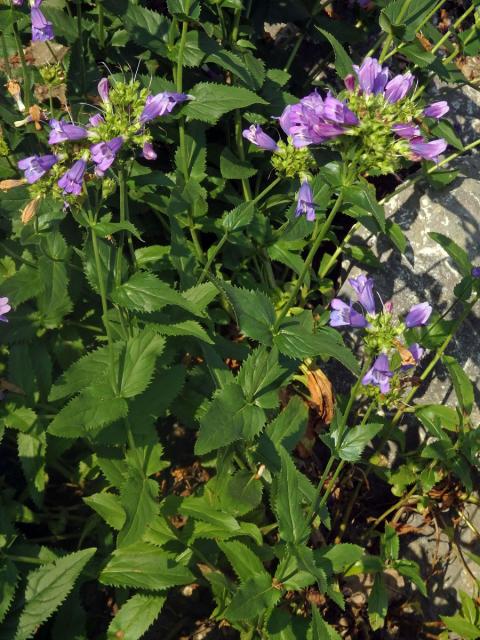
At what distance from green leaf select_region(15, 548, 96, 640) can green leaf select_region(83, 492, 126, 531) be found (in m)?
0.42

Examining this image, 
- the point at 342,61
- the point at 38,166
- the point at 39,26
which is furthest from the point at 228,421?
the point at 39,26

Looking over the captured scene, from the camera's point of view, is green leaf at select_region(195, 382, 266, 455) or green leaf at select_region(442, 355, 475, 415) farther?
green leaf at select_region(442, 355, 475, 415)

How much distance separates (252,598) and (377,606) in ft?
4.07

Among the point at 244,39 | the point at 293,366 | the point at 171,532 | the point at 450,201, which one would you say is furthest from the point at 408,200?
the point at 171,532

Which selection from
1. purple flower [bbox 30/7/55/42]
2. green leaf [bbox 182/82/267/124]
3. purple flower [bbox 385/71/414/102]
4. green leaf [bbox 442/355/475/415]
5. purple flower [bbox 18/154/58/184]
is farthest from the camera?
green leaf [bbox 442/355/475/415]

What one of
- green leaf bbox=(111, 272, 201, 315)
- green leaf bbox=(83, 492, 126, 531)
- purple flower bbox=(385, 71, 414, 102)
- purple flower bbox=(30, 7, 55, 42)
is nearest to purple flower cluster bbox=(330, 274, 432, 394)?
green leaf bbox=(111, 272, 201, 315)

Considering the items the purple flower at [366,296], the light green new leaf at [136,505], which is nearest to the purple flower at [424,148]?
the purple flower at [366,296]

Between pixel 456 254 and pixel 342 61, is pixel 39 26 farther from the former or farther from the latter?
pixel 456 254

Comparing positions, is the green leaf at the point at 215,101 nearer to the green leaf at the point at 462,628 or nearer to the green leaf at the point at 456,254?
the green leaf at the point at 456,254

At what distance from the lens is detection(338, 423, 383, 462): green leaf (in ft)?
11.6

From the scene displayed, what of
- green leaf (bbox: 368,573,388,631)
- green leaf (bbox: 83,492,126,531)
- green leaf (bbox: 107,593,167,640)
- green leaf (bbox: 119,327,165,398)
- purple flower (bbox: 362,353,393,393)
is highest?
purple flower (bbox: 362,353,393,393)

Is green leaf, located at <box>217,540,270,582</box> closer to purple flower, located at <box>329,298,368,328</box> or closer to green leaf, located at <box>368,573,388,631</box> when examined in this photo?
green leaf, located at <box>368,573,388,631</box>

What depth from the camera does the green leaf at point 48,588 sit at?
3385 mm

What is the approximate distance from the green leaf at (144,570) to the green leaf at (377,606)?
4.33 ft
